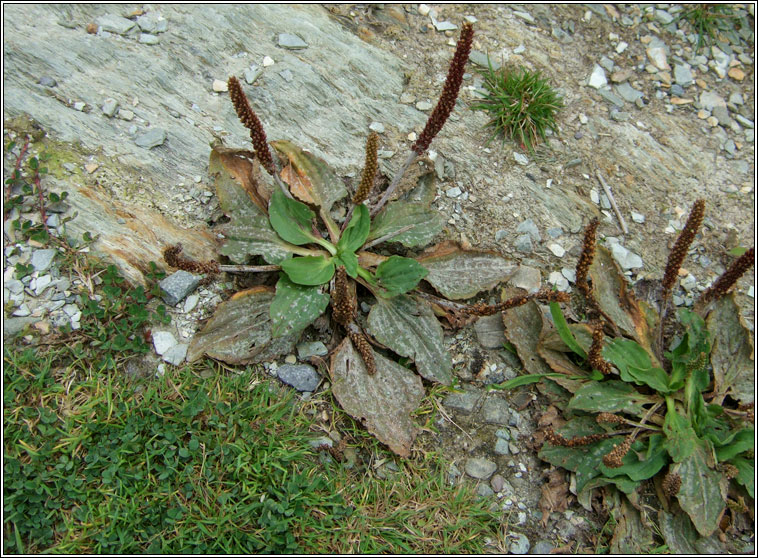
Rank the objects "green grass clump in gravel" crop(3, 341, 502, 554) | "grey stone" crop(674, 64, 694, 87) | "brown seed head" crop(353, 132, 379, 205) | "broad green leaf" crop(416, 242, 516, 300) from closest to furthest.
Answer: "green grass clump in gravel" crop(3, 341, 502, 554) → "brown seed head" crop(353, 132, 379, 205) → "broad green leaf" crop(416, 242, 516, 300) → "grey stone" crop(674, 64, 694, 87)

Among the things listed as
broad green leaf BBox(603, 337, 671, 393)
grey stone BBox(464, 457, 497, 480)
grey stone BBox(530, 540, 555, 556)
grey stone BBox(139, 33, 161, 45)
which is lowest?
grey stone BBox(530, 540, 555, 556)

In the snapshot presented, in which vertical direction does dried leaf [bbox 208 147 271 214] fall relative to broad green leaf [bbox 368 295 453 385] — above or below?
above

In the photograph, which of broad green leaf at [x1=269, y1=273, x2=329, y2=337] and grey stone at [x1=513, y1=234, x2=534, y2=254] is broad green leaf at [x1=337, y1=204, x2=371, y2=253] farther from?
grey stone at [x1=513, y1=234, x2=534, y2=254]

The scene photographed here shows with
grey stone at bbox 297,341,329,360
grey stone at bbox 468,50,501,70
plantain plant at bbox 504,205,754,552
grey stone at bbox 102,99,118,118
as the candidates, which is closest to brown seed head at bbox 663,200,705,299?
plantain plant at bbox 504,205,754,552

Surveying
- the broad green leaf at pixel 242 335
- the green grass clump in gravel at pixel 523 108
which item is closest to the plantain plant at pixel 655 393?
the green grass clump in gravel at pixel 523 108

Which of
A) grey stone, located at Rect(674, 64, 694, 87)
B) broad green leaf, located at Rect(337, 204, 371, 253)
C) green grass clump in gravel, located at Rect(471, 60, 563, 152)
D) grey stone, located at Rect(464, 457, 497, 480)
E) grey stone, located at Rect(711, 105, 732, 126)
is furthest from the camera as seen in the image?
grey stone, located at Rect(674, 64, 694, 87)

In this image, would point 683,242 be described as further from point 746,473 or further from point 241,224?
point 241,224

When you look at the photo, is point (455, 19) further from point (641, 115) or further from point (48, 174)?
point (48, 174)
